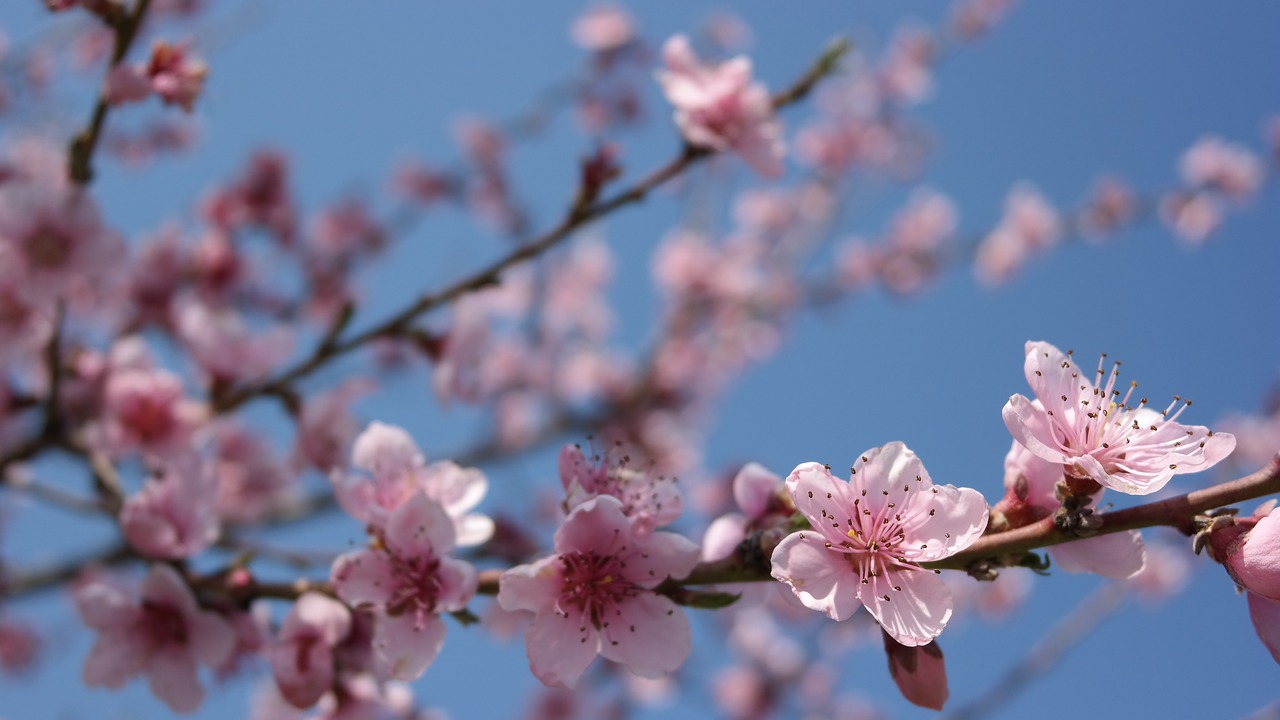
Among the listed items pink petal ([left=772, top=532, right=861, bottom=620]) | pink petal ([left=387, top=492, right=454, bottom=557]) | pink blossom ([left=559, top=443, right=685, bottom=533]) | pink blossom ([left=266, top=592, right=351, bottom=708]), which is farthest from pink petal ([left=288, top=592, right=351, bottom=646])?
pink petal ([left=772, top=532, right=861, bottom=620])

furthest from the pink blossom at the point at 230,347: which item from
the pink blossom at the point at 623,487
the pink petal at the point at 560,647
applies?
the pink petal at the point at 560,647

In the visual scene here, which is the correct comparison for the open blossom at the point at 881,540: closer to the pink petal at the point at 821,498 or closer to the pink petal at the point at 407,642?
the pink petal at the point at 821,498

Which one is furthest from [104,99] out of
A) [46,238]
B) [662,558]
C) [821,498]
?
[821,498]

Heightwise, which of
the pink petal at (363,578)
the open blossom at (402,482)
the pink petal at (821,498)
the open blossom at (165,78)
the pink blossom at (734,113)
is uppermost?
the pink blossom at (734,113)

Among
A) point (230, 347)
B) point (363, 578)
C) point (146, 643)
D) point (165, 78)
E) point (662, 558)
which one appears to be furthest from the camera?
point (230, 347)

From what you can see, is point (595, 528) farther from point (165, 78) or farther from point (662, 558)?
point (165, 78)

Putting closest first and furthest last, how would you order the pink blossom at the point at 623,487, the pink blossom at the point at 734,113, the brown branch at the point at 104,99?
the pink blossom at the point at 623,487 → the brown branch at the point at 104,99 → the pink blossom at the point at 734,113
